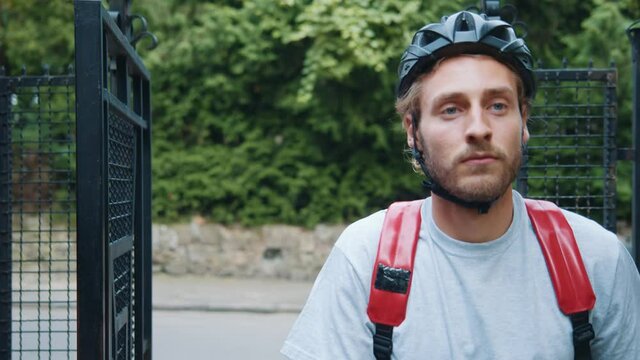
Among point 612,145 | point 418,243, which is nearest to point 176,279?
point 612,145

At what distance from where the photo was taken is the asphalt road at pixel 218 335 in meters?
8.09

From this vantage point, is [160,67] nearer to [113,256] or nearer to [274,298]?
[274,298]

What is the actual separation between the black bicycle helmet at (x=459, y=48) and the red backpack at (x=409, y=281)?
0.55ft

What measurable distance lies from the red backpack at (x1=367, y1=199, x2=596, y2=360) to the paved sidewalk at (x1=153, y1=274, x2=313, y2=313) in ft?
28.7

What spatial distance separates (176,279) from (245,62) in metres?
3.43

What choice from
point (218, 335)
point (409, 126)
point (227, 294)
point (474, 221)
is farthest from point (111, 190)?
point (227, 294)

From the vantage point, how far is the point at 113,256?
9.05ft

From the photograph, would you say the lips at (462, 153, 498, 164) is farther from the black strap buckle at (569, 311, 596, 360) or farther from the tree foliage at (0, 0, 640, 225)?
the tree foliage at (0, 0, 640, 225)

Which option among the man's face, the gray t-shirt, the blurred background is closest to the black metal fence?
the gray t-shirt

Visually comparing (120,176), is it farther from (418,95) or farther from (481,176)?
(481,176)

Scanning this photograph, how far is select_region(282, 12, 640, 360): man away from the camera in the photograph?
1.96 meters

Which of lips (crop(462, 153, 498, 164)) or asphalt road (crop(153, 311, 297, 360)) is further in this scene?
asphalt road (crop(153, 311, 297, 360))

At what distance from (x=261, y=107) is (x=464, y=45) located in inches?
441

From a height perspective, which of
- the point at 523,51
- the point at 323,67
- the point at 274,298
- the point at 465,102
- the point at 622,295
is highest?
the point at 323,67
